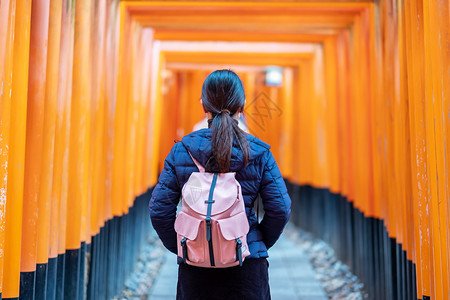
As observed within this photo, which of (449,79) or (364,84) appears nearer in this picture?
(449,79)

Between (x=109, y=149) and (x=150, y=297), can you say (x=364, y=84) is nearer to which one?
(x=109, y=149)

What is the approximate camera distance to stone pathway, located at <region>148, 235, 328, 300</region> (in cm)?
511

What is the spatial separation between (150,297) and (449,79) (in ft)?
12.0

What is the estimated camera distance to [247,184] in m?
2.11

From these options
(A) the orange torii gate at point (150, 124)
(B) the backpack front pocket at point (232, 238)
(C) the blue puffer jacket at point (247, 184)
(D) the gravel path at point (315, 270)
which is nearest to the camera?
(B) the backpack front pocket at point (232, 238)

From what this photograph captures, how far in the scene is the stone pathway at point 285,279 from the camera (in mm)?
5109

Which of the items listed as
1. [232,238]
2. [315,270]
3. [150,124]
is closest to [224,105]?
[232,238]

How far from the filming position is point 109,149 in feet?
14.5

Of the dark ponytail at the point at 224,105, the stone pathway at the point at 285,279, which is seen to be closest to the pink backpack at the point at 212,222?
the dark ponytail at the point at 224,105

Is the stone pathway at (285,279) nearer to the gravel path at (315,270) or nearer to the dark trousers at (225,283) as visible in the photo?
the gravel path at (315,270)

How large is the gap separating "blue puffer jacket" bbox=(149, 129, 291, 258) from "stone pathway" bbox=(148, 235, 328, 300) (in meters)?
3.05

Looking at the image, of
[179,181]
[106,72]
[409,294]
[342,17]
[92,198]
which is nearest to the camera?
[179,181]

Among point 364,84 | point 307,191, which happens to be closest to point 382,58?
point 364,84

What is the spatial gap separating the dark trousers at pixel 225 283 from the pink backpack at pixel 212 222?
0.29 ft
